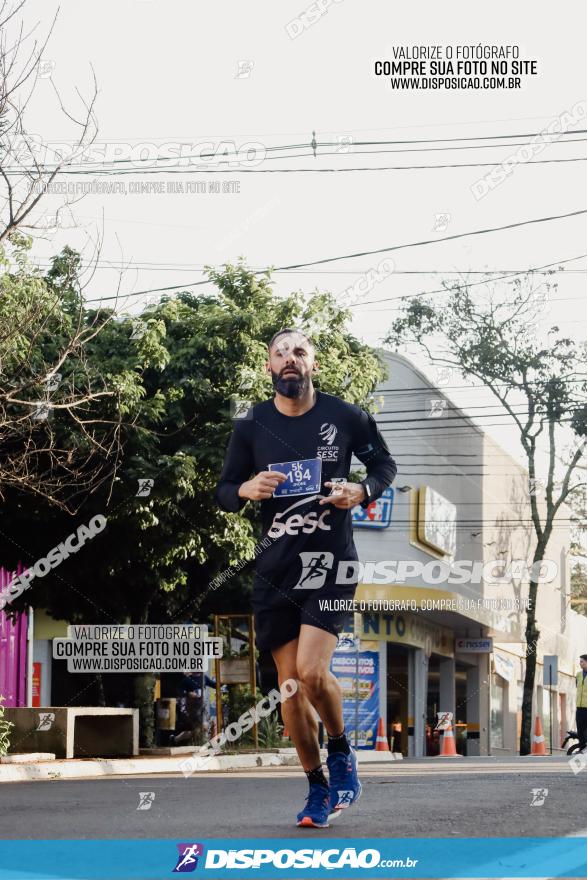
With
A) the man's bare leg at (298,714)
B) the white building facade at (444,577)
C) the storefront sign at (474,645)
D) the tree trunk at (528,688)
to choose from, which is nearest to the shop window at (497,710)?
the white building facade at (444,577)

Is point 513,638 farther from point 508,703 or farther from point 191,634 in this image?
point 191,634

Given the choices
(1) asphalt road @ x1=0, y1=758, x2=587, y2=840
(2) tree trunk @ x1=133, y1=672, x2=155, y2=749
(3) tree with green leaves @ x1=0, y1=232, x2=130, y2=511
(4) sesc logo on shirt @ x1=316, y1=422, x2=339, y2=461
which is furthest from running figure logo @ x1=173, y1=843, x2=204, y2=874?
(2) tree trunk @ x1=133, y1=672, x2=155, y2=749

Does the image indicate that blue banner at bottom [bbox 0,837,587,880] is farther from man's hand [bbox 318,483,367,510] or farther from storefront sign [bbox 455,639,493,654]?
storefront sign [bbox 455,639,493,654]

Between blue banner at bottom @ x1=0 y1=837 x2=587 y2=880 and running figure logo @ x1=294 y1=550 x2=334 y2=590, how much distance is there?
99 centimetres

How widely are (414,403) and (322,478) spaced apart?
3105cm

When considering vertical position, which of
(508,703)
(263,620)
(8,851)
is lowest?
(508,703)

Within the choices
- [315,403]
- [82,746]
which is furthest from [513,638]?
[315,403]

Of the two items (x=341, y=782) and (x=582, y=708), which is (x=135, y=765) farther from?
(x=341, y=782)

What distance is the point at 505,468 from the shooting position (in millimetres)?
45625

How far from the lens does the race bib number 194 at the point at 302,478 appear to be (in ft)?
17.6

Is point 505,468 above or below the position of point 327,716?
above

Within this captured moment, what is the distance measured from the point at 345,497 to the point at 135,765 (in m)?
11.1

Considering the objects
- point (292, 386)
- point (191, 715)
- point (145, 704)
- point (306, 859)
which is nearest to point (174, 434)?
point (145, 704)

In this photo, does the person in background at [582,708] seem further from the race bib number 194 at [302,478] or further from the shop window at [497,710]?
the shop window at [497,710]
